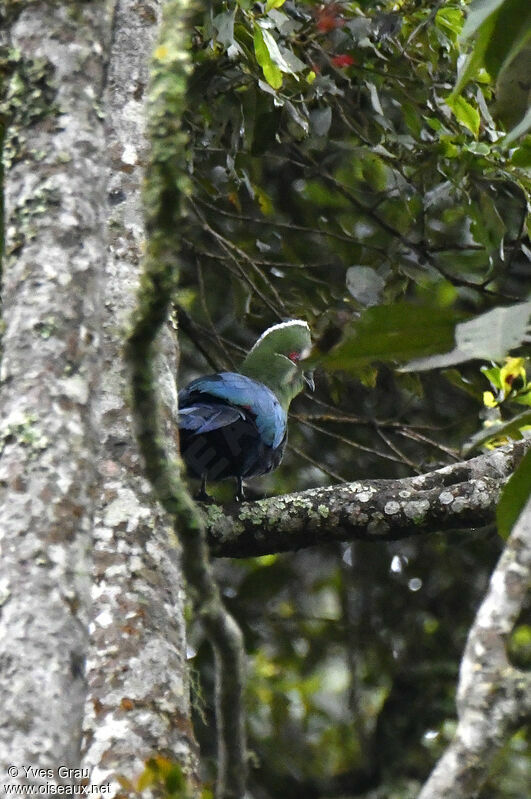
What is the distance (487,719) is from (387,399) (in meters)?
4.11

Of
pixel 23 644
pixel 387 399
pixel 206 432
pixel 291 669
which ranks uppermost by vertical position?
pixel 23 644

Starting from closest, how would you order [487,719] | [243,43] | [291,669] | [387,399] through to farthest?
[487,719]
[243,43]
[387,399]
[291,669]

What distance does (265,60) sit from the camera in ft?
9.87

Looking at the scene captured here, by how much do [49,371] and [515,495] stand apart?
771 millimetres

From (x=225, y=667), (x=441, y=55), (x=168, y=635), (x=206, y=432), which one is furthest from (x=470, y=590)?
(x=225, y=667)

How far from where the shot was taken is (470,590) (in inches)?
218

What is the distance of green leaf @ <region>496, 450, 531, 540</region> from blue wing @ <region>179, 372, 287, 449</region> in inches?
78.0

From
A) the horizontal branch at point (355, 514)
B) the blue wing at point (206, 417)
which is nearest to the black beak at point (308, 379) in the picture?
the blue wing at point (206, 417)

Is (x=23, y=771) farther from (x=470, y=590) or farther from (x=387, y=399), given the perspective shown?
(x=470, y=590)

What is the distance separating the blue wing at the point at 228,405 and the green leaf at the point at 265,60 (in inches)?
43.8

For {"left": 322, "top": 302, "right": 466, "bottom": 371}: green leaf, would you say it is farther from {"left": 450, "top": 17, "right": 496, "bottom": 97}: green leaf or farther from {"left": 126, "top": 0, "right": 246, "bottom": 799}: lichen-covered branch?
{"left": 450, "top": 17, "right": 496, "bottom": 97}: green leaf

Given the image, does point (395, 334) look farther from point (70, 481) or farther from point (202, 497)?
point (202, 497)

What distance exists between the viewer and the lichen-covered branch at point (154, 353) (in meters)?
1.23

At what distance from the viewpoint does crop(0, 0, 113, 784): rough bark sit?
4.00 ft
